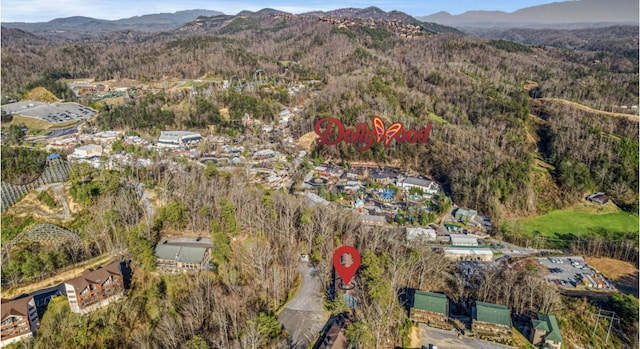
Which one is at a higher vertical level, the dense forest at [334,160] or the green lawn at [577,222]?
the dense forest at [334,160]

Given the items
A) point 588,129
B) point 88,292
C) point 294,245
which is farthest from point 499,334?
point 588,129

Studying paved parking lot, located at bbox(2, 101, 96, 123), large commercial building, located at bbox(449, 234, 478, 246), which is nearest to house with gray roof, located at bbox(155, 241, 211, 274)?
large commercial building, located at bbox(449, 234, 478, 246)

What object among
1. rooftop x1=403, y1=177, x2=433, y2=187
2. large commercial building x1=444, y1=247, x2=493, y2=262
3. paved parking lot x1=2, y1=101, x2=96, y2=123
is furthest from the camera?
paved parking lot x1=2, y1=101, x2=96, y2=123

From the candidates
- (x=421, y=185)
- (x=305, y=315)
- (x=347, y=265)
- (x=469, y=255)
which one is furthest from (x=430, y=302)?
(x=421, y=185)

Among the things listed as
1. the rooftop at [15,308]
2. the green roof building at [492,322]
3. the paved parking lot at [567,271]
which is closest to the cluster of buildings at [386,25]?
the paved parking lot at [567,271]

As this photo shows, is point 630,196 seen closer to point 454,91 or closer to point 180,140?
point 454,91

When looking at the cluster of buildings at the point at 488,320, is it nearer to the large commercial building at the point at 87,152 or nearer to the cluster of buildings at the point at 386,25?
the large commercial building at the point at 87,152

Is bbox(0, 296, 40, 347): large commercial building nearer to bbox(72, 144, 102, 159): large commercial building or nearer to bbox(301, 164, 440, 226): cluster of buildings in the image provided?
bbox(301, 164, 440, 226): cluster of buildings
